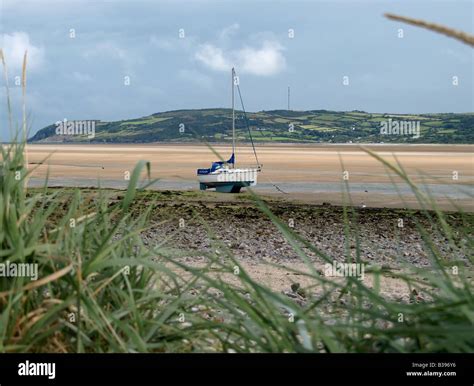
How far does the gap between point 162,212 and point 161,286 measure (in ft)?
45.9

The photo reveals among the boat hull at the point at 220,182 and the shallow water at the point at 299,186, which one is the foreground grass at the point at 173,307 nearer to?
the boat hull at the point at 220,182

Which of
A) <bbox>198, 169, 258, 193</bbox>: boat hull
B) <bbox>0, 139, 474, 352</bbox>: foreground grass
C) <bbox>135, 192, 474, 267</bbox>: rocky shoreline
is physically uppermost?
<bbox>0, 139, 474, 352</bbox>: foreground grass

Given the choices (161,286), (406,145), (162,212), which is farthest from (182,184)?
(406,145)

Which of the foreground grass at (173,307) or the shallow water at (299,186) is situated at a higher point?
the foreground grass at (173,307)

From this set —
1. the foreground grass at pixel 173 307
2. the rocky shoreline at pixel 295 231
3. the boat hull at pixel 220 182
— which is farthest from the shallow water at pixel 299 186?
the foreground grass at pixel 173 307

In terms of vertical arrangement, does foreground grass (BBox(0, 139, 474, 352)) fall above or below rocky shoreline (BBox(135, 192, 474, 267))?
above

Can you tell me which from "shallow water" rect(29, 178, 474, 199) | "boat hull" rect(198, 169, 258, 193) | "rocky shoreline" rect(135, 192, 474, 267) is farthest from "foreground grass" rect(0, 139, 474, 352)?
"shallow water" rect(29, 178, 474, 199)

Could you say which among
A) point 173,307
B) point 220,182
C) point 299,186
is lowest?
point 299,186

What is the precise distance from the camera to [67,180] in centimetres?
2864

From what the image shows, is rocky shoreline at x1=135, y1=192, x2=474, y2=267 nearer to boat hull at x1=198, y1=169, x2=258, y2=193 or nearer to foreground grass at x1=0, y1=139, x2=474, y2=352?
boat hull at x1=198, y1=169, x2=258, y2=193

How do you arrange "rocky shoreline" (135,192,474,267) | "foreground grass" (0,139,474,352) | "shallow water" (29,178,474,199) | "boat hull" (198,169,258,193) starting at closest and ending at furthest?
"foreground grass" (0,139,474,352) < "rocky shoreline" (135,192,474,267) < "boat hull" (198,169,258,193) < "shallow water" (29,178,474,199)

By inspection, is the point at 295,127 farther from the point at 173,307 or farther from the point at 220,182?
the point at 173,307

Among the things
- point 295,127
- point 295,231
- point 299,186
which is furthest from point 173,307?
point 295,127
